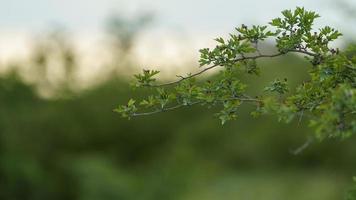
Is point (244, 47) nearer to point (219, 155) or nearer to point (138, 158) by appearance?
point (138, 158)

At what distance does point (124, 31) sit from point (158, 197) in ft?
16.3


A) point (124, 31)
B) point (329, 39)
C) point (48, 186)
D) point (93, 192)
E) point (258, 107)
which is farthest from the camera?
point (124, 31)

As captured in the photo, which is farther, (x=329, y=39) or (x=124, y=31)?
(x=124, y=31)

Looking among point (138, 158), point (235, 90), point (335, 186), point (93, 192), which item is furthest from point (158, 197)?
point (235, 90)

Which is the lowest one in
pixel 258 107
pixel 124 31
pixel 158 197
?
pixel 158 197

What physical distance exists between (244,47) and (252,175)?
21.3 m

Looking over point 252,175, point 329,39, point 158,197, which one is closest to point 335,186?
point 252,175

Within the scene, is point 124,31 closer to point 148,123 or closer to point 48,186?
point 148,123

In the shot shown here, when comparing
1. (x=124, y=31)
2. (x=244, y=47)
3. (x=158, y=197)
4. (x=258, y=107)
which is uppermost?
(x=124, y=31)

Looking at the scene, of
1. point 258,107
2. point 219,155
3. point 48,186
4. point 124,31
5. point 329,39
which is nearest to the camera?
point 258,107

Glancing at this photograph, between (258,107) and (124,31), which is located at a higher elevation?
(124,31)

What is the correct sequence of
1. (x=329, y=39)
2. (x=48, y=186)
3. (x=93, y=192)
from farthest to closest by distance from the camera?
(x=48, y=186), (x=93, y=192), (x=329, y=39)

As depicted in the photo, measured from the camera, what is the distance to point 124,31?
21703mm

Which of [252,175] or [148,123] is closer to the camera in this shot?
[148,123]
